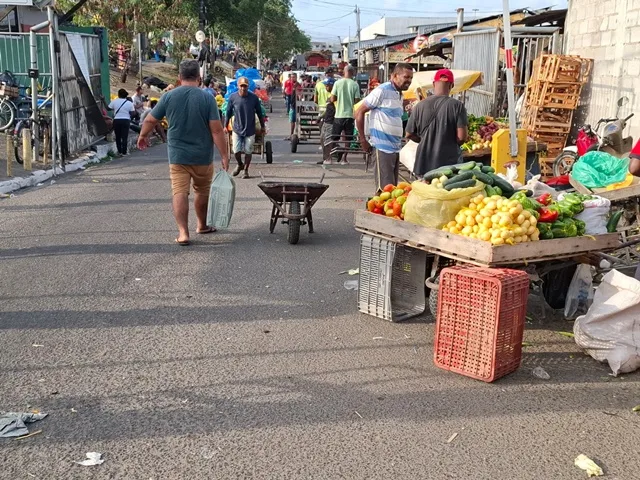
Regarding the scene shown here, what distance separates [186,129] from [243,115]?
5644 millimetres

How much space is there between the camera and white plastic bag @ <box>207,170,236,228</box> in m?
9.30

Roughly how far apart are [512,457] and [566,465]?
278 millimetres

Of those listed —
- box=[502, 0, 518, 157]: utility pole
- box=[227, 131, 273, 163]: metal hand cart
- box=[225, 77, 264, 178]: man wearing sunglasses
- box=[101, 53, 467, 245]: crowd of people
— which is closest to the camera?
box=[101, 53, 467, 245]: crowd of people

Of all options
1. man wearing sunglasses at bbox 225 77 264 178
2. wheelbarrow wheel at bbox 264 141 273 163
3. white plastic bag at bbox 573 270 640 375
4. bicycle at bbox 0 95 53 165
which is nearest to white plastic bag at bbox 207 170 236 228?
white plastic bag at bbox 573 270 640 375

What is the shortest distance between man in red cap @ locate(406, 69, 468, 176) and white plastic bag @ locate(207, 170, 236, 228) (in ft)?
7.49

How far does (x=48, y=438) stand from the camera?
4.19m

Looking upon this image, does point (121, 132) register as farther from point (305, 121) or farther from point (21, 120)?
point (305, 121)

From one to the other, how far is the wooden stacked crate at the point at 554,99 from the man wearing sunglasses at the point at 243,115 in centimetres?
548

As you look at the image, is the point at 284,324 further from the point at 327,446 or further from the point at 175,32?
the point at 175,32

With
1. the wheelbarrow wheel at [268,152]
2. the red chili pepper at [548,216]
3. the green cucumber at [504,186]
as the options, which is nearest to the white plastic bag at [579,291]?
the red chili pepper at [548,216]

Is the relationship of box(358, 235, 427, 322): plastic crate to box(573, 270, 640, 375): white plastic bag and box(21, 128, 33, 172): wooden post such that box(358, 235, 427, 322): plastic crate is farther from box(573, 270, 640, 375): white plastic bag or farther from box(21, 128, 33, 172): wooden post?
box(21, 128, 33, 172): wooden post

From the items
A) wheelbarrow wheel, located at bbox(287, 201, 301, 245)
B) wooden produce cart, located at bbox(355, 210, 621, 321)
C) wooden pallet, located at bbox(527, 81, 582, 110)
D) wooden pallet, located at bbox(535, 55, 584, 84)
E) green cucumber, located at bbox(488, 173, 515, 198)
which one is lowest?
wheelbarrow wheel, located at bbox(287, 201, 301, 245)

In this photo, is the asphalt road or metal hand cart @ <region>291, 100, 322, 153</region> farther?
metal hand cart @ <region>291, 100, 322, 153</region>

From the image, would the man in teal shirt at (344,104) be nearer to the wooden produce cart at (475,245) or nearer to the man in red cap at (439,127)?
the man in red cap at (439,127)
